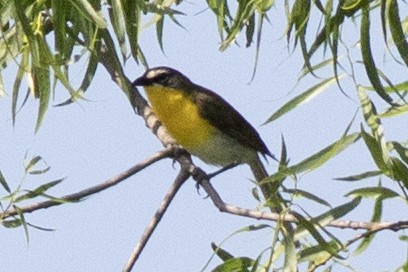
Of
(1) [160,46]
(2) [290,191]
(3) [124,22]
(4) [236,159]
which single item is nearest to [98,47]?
(1) [160,46]

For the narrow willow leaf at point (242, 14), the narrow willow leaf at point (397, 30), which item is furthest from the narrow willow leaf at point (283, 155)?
the narrow willow leaf at point (397, 30)

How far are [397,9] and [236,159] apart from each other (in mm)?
2420

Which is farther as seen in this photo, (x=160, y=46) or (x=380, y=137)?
(x=160, y=46)

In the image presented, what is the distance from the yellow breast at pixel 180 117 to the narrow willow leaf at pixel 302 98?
5.89 ft

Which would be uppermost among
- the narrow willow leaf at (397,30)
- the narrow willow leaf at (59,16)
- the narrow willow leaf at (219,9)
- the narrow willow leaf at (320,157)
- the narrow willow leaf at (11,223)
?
the narrow willow leaf at (59,16)

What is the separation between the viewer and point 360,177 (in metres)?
2.97

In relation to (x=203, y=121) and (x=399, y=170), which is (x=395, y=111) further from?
(x=203, y=121)

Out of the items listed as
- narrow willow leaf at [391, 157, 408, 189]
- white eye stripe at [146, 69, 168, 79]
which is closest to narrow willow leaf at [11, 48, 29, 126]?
narrow willow leaf at [391, 157, 408, 189]

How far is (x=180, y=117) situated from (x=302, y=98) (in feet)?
6.90

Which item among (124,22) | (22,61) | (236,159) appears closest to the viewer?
(124,22)

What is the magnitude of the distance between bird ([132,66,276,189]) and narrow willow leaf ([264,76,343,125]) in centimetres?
188

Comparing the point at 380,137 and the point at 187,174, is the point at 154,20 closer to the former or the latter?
the point at 187,174

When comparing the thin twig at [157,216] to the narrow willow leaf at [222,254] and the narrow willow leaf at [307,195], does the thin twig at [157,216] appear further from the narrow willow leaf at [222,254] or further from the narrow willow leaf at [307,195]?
the narrow willow leaf at [307,195]

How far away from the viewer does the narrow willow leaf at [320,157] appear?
2875mm
